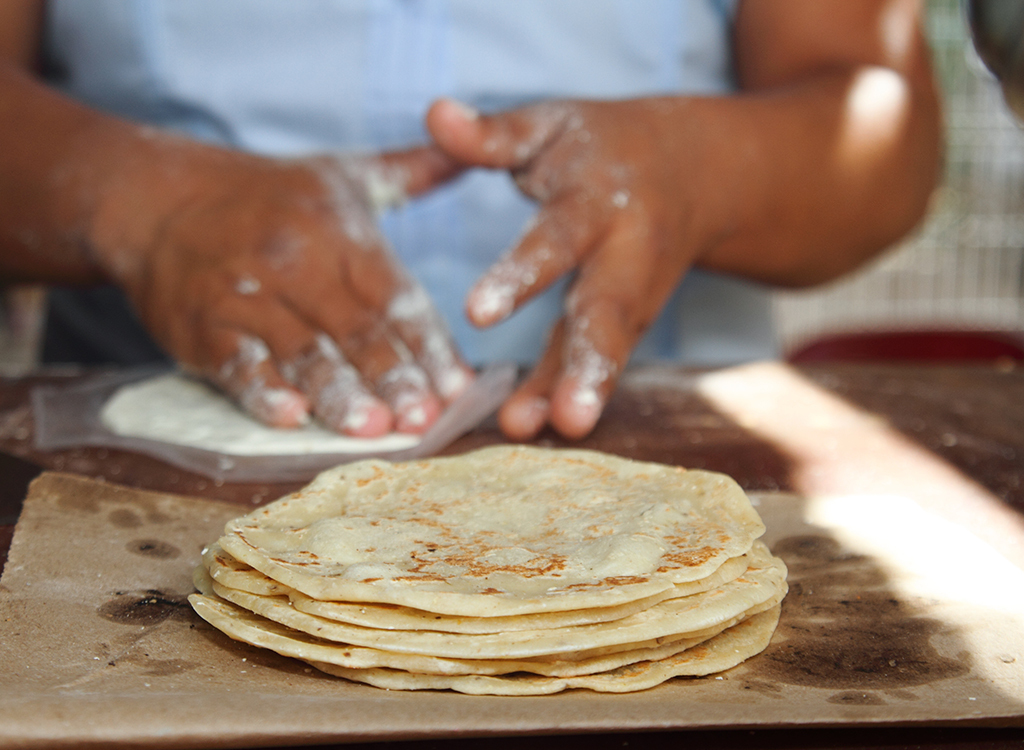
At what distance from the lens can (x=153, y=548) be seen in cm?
98

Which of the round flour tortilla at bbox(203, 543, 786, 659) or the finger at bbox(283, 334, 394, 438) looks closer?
the round flour tortilla at bbox(203, 543, 786, 659)

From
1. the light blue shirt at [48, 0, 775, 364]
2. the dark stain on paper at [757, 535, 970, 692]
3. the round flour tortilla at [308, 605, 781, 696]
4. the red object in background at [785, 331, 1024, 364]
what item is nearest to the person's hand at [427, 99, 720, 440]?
the light blue shirt at [48, 0, 775, 364]

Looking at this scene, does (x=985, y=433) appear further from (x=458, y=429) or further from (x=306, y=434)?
(x=306, y=434)

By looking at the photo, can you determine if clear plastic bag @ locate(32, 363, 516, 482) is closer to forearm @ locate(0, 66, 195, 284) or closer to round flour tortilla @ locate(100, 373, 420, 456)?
round flour tortilla @ locate(100, 373, 420, 456)

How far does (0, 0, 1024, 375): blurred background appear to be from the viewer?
15.1ft

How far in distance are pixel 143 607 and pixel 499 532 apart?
35cm

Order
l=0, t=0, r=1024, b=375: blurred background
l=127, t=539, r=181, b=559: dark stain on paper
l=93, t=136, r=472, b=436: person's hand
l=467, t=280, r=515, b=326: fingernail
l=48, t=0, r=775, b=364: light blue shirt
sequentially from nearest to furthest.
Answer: l=127, t=539, r=181, b=559: dark stain on paper, l=467, t=280, r=515, b=326: fingernail, l=93, t=136, r=472, b=436: person's hand, l=48, t=0, r=775, b=364: light blue shirt, l=0, t=0, r=1024, b=375: blurred background

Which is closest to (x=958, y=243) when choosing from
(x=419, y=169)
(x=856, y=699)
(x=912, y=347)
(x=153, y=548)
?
(x=912, y=347)

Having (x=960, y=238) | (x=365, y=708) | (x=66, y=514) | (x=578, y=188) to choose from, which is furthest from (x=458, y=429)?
(x=960, y=238)

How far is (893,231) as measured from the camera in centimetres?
199

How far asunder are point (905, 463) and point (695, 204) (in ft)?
1.91

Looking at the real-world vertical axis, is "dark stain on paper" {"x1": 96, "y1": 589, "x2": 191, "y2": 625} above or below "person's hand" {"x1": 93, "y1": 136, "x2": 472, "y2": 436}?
below

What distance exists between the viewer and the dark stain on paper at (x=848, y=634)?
749 mm

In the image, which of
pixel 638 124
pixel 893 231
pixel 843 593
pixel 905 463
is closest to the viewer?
pixel 843 593
